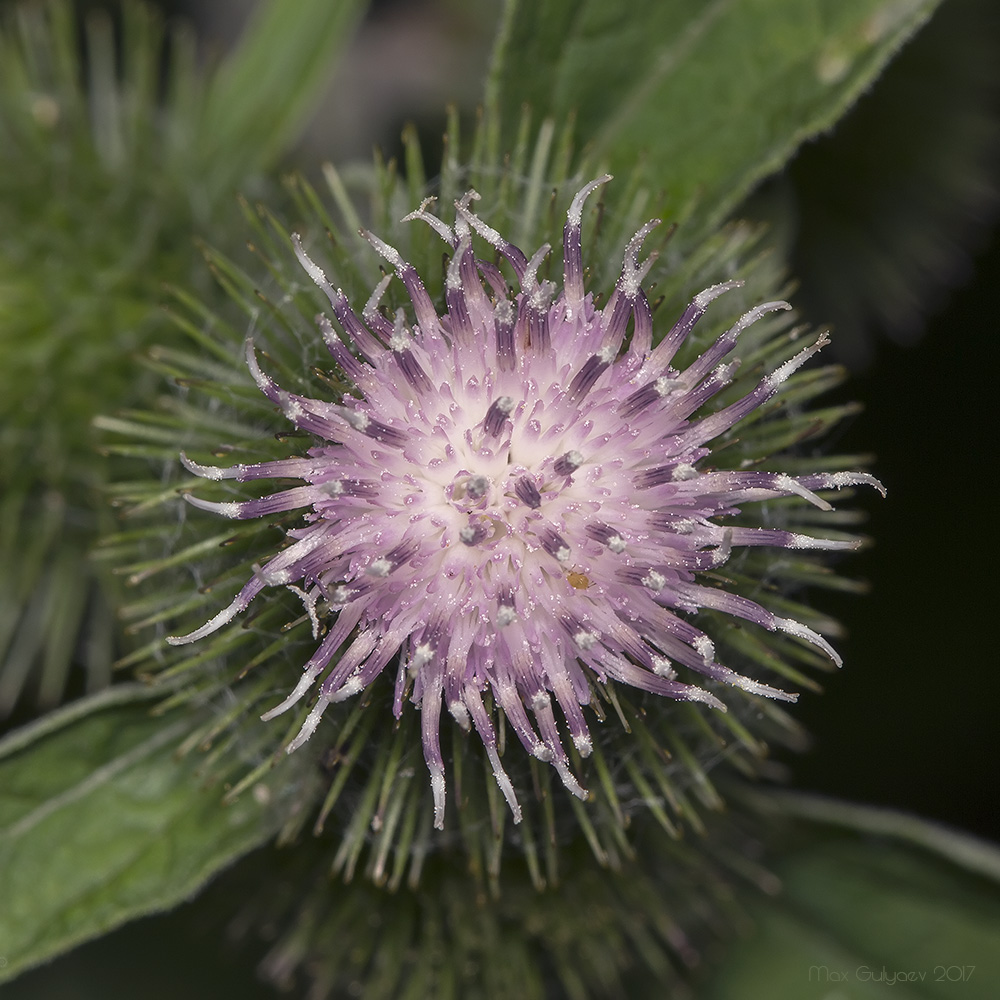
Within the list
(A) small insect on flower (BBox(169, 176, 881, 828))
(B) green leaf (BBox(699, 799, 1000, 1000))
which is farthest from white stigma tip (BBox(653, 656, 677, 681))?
(B) green leaf (BBox(699, 799, 1000, 1000))

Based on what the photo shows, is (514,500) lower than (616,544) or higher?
higher

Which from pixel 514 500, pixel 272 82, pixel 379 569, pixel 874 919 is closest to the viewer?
pixel 379 569

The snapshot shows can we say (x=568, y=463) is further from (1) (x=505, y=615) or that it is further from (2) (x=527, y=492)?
(1) (x=505, y=615)

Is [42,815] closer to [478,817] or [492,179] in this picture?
[478,817]

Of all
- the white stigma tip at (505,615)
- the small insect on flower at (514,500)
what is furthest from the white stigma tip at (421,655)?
the white stigma tip at (505,615)

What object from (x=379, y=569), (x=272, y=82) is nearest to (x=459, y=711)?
(x=379, y=569)

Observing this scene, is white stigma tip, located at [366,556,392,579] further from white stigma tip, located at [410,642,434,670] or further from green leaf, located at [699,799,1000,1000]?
green leaf, located at [699,799,1000,1000]

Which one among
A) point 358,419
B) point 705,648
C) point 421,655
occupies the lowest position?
point 705,648
